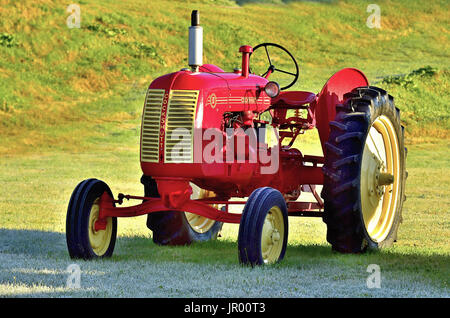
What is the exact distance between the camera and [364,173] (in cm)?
873

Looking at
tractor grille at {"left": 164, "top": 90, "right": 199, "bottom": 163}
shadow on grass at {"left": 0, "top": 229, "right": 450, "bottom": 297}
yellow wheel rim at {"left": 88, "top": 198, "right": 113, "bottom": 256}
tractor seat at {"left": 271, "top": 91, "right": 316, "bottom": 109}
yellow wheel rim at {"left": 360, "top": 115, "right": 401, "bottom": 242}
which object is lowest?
shadow on grass at {"left": 0, "top": 229, "right": 450, "bottom": 297}

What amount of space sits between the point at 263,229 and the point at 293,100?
76.7 inches

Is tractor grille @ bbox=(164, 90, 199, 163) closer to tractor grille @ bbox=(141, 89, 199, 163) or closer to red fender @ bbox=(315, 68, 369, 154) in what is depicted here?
tractor grille @ bbox=(141, 89, 199, 163)

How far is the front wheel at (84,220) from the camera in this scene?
26.4ft

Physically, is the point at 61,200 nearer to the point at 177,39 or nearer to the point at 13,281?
the point at 13,281

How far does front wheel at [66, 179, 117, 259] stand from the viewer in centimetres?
805

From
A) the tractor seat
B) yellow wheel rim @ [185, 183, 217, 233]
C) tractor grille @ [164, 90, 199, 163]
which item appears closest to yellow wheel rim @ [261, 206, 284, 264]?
tractor grille @ [164, 90, 199, 163]

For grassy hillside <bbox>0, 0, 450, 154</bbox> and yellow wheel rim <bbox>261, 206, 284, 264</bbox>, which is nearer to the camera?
yellow wheel rim <bbox>261, 206, 284, 264</bbox>

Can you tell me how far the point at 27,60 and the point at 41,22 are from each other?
3.91 meters

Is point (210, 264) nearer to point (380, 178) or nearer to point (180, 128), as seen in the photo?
point (180, 128)

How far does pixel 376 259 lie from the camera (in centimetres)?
849

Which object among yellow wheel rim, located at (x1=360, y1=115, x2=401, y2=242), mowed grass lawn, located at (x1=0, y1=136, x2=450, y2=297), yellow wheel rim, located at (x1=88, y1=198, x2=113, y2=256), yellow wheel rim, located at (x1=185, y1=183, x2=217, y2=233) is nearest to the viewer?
mowed grass lawn, located at (x1=0, y1=136, x2=450, y2=297)

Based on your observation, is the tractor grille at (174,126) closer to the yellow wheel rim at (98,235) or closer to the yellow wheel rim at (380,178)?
the yellow wheel rim at (98,235)

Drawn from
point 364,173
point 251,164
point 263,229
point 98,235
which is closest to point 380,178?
point 364,173
